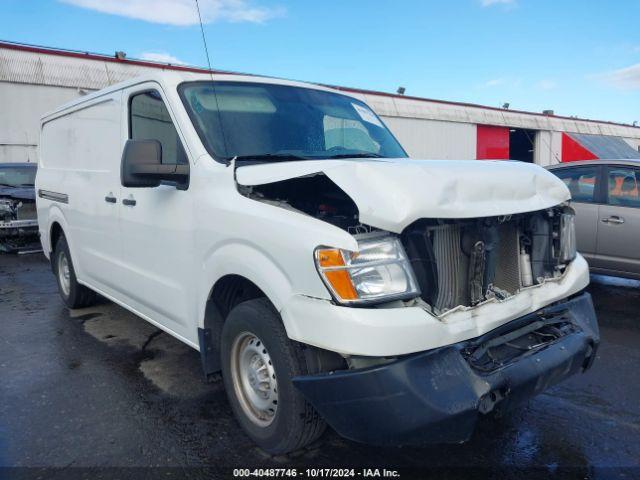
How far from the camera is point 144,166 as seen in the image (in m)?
3.04

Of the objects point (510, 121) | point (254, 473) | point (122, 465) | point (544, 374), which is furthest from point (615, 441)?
point (510, 121)

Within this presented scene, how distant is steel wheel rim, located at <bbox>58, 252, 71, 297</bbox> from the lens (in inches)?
228

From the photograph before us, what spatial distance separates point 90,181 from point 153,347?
152 centimetres

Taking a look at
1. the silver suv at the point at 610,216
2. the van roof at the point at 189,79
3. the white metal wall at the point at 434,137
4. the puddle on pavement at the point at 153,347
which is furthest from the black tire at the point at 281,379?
the white metal wall at the point at 434,137

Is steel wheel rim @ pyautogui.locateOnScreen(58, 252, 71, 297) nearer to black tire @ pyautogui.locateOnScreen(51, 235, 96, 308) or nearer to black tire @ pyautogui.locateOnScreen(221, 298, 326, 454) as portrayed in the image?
black tire @ pyautogui.locateOnScreen(51, 235, 96, 308)

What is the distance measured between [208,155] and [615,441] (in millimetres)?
2816

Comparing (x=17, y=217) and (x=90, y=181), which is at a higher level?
(x=90, y=181)

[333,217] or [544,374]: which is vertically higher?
[333,217]

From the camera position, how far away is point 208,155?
3092 millimetres

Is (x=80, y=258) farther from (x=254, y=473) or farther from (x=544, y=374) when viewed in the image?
(x=544, y=374)

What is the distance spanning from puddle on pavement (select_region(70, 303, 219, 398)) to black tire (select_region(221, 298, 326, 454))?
1.11 metres

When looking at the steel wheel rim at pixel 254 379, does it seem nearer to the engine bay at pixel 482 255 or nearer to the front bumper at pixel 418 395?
the front bumper at pixel 418 395

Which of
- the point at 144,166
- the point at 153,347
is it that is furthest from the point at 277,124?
the point at 153,347

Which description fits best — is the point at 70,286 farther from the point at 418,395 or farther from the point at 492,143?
the point at 492,143
